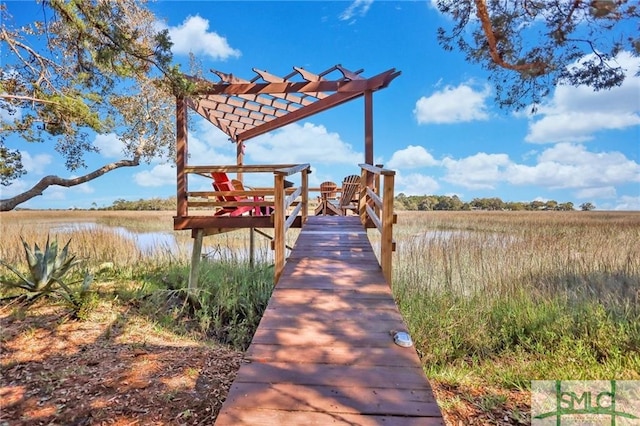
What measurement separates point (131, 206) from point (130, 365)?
2513 cm

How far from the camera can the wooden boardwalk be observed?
1623 mm

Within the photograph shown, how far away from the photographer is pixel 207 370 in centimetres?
274

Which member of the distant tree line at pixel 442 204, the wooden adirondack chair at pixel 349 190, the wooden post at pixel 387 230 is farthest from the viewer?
the distant tree line at pixel 442 204

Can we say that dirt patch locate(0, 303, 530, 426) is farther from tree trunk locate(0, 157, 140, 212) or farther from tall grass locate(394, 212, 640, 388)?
tree trunk locate(0, 157, 140, 212)

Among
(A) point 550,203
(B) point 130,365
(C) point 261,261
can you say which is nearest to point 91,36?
(B) point 130,365

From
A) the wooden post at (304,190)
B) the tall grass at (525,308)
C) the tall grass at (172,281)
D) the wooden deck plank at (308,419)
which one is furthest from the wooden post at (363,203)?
the wooden deck plank at (308,419)

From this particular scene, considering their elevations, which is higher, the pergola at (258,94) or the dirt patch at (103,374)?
the pergola at (258,94)

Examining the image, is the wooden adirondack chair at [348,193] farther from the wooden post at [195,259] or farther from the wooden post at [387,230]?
the wooden post at [387,230]

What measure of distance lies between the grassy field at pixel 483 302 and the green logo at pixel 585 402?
0.10m

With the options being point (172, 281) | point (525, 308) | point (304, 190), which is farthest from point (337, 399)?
point (172, 281)

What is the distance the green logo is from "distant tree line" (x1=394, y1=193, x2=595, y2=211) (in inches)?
820

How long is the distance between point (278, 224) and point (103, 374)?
1.97 metres

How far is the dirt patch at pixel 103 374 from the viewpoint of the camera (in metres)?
2.18

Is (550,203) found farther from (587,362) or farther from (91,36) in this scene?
(91,36)
